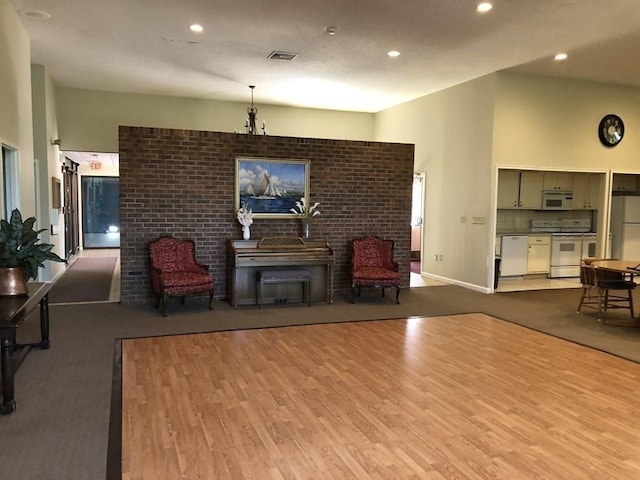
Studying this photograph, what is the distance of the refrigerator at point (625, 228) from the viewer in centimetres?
860

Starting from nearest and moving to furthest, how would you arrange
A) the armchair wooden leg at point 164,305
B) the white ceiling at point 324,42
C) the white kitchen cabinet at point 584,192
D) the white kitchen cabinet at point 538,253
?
1. the white ceiling at point 324,42
2. the armchair wooden leg at point 164,305
3. the white kitchen cabinet at point 538,253
4. the white kitchen cabinet at point 584,192

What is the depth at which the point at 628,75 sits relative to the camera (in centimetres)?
733

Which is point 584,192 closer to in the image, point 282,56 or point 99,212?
point 282,56

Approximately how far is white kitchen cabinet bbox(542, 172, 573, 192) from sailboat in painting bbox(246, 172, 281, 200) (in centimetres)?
497

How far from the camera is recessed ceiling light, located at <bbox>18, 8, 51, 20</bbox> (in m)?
5.03

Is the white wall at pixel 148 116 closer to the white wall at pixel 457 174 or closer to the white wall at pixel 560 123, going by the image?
the white wall at pixel 457 174

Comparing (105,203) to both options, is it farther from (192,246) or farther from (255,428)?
(255,428)

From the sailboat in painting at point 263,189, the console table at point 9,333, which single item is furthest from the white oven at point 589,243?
the console table at point 9,333

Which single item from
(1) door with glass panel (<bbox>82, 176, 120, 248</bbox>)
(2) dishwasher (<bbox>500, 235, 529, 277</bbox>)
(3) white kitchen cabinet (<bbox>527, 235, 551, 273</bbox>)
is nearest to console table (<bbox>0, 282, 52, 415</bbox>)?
(2) dishwasher (<bbox>500, 235, 529, 277</bbox>)

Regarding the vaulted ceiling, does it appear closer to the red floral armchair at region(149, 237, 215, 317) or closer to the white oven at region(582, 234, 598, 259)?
the red floral armchair at region(149, 237, 215, 317)

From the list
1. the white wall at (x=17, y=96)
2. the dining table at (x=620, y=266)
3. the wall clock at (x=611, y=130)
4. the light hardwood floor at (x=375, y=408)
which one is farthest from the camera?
the wall clock at (x=611, y=130)

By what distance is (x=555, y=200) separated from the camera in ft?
28.5

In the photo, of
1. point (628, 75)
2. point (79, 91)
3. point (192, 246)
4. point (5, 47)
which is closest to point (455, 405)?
point (192, 246)

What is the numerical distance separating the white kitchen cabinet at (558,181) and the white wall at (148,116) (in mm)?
4467
